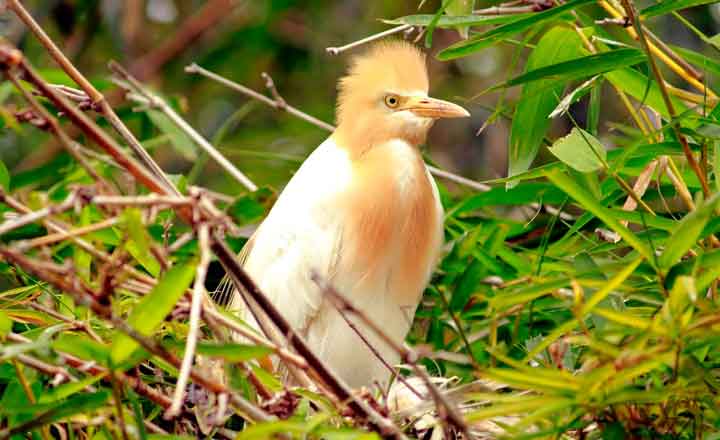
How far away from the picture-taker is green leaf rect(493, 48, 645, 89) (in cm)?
142

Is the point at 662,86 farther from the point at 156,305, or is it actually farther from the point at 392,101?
the point at 392,101

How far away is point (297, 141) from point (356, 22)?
0.69 metres

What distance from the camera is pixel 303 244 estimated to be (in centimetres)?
203

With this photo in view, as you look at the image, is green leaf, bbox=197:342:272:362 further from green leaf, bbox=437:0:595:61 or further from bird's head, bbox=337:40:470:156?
bird's head, bbox=337:40:470:156

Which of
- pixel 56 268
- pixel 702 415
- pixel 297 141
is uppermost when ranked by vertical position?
pixel 56 268

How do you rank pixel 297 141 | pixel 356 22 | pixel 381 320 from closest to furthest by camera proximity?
pixel 381 320 → pixel 297 141 → pixel 356 22

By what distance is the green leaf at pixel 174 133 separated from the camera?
7.13ft

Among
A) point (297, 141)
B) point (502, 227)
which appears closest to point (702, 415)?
point (502, 227)

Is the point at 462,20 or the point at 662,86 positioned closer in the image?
the point at 662,86

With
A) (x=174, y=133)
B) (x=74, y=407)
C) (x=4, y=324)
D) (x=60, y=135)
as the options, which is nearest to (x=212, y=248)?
(x=60, y=135)

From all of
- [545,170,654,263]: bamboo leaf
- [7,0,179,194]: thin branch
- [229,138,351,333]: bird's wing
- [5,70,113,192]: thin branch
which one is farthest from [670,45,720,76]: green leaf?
[5,70,113,192]: thin branch

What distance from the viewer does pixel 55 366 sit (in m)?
1.24

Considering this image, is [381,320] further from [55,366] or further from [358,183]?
[55,366]

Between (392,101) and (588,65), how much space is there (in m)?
0.75
